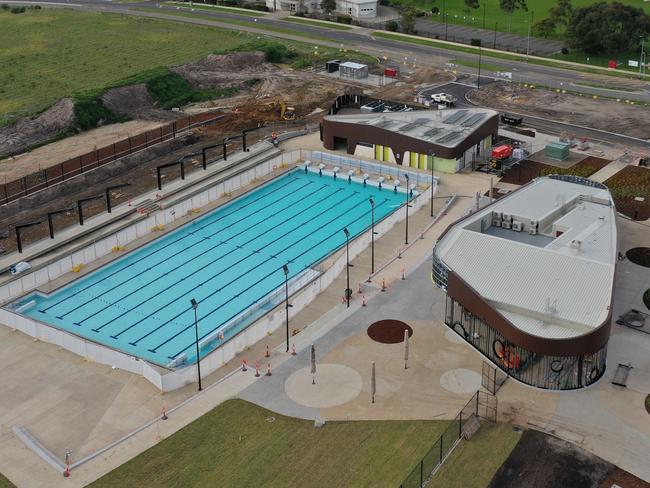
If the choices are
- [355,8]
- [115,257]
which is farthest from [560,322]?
[355,8]

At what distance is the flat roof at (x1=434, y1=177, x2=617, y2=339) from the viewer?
148ft

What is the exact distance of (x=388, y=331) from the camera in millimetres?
50375

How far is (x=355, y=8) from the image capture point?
146125mm

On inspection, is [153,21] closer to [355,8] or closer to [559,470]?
[355,8]

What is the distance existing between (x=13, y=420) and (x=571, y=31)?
331 ft

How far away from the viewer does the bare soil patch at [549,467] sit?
125ft

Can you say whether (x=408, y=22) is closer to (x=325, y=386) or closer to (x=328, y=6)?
(x=328, y=6)

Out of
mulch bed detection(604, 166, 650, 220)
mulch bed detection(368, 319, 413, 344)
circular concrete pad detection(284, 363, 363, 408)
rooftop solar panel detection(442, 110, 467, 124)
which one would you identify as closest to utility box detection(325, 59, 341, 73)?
rooftop solar panel detection(442, 110, 467, 124)

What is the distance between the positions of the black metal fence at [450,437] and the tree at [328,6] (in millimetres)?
114326

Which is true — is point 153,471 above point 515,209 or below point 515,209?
below

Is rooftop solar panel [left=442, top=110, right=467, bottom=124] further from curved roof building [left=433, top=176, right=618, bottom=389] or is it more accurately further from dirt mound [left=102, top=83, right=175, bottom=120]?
dirt mound [left=102, top=83, right=175, bottom=120]

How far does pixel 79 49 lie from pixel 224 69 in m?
24.6

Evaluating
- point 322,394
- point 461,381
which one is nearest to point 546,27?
point 461,381

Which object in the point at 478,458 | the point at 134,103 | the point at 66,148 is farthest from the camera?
the point at 134,103
